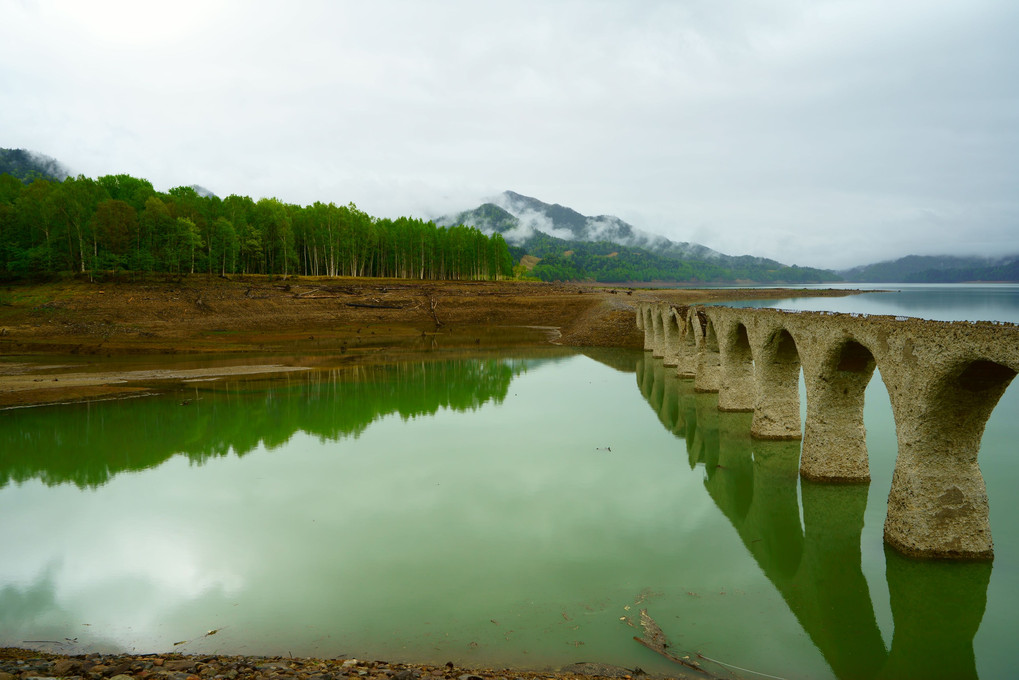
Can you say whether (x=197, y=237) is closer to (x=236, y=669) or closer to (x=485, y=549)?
(x=485, y=549)

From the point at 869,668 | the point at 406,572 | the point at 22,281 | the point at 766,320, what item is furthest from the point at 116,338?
the point at 869,668

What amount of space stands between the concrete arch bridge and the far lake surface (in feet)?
3.21

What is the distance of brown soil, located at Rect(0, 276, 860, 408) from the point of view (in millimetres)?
50219

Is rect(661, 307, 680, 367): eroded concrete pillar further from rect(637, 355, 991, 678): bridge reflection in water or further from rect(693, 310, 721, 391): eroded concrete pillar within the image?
Result: rect(637, 355, 991, 678): bridge reflection in water

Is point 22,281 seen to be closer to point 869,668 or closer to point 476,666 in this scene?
point 476,666

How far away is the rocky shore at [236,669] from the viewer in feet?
33.4

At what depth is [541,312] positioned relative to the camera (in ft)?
303

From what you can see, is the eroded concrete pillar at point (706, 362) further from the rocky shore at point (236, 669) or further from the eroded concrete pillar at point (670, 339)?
the rocky shore at point (236, 669)

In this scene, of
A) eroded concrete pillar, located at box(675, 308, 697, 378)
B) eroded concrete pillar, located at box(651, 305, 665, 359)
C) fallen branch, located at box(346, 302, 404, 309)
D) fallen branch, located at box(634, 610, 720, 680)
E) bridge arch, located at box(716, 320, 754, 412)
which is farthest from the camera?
fallen branch, located at box(346, 302, 404, 309)

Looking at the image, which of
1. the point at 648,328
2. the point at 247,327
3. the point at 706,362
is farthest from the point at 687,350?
the point at 247,327

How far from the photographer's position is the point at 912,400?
15797 millimetres

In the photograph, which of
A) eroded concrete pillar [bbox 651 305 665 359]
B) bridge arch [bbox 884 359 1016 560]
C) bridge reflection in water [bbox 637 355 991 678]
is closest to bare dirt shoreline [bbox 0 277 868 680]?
eroded concrete pillar [bbox 651 305 665 359]

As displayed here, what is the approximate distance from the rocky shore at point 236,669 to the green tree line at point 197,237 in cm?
7613

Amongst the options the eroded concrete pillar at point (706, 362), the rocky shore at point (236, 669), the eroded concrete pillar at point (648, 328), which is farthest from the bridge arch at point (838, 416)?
the eroded concrete pillar at point (648, 328)
